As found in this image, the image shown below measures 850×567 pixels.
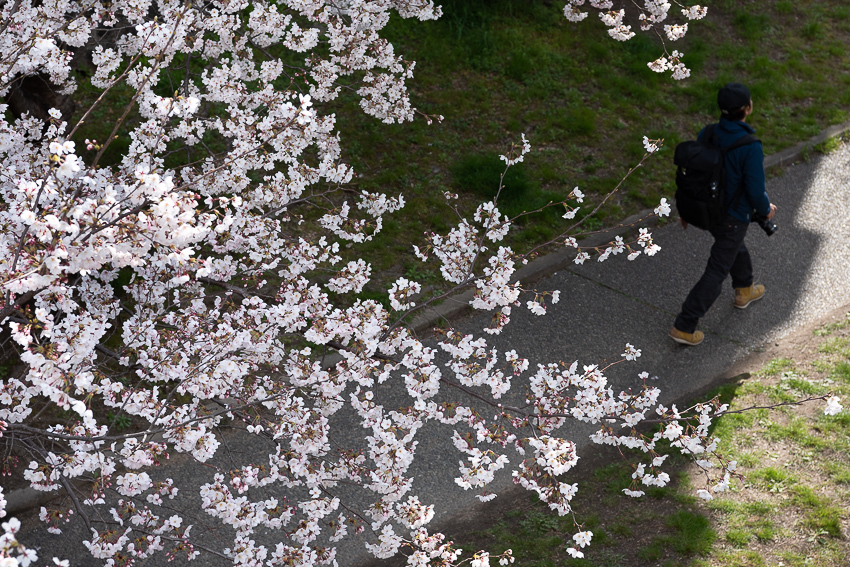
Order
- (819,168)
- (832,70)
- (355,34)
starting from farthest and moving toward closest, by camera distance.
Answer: (832,70), (819,168), (355,34)

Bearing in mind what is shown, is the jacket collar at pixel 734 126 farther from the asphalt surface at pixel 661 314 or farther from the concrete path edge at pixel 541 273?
the asphalt surface at pixel 661 314

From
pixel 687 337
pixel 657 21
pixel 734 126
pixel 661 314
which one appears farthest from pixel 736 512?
pixel 657 21

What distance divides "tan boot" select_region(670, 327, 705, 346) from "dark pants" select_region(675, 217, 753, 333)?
0.03 meters

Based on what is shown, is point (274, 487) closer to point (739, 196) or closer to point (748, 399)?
point (748, 399)

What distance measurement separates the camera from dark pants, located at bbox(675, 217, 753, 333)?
5434mm

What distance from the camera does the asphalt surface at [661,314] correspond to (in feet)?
16.0

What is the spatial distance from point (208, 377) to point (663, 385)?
351 cm

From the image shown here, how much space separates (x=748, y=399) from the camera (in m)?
5.16

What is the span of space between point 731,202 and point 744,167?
0.87 feet

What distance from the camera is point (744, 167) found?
5207mm

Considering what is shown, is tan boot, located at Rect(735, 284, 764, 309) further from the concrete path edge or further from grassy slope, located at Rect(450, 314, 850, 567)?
grassy slope, located at Rect(450, 314, 850, 567)

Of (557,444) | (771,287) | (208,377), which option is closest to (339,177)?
(208,377)

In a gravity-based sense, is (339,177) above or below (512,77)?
above

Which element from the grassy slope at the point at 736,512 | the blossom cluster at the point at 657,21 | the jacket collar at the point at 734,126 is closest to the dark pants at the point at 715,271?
the jacket collar at the point at 734,126
